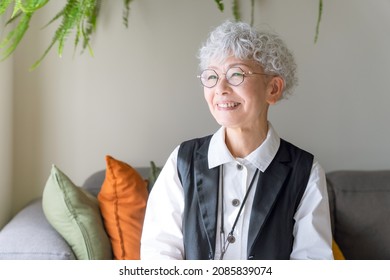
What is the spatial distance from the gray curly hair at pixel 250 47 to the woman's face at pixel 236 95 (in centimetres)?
2

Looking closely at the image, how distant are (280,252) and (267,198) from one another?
14cm

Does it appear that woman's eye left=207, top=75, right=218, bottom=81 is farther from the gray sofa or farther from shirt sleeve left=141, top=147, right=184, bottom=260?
the gray sofa

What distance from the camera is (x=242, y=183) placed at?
1453mm

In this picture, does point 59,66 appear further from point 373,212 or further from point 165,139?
point 373,212

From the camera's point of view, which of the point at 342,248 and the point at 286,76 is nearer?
the point at 286,76

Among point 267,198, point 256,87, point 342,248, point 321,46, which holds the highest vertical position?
point 321,46

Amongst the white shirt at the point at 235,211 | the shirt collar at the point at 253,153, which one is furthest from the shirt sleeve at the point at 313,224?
the shirt collar at the point at 253,153

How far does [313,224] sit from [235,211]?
0.20 m

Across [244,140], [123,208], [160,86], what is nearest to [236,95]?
[244,140]

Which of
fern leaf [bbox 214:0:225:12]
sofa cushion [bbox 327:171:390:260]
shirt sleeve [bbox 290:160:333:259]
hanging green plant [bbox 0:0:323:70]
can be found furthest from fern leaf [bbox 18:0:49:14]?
sofa cushion [bbox 327:171:390:260]

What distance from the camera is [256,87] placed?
142 centimetres

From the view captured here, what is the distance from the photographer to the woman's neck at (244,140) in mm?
1480
